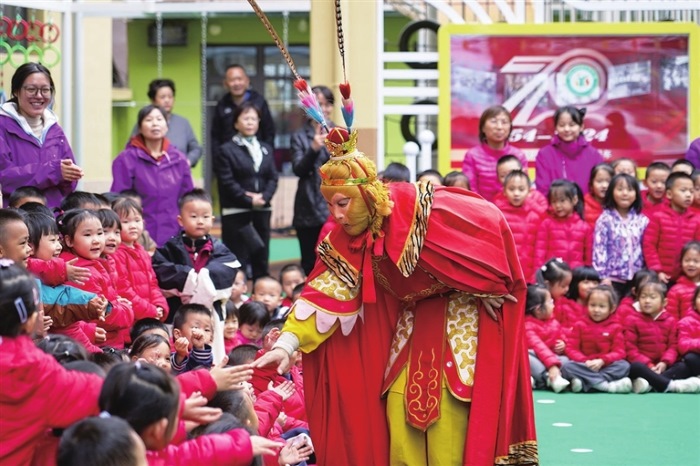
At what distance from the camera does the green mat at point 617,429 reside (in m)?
6.40

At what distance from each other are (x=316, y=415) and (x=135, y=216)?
198cm

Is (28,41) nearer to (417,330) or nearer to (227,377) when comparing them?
(417,330)

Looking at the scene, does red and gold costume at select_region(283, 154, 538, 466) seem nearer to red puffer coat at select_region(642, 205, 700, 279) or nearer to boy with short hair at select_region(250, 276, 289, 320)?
boy with short hair at select_region(250, 276, 289, 320)

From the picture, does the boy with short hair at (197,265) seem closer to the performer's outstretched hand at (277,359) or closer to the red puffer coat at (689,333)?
the performer's outstretched hand at (277,359)

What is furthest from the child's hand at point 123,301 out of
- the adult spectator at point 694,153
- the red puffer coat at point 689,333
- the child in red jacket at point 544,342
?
the adult spectator at point 694,153

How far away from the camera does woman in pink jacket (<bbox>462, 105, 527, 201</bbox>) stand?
29.9ft

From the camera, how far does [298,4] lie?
10078 mm

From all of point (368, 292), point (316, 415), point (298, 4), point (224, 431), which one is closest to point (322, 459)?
point (316, 415)

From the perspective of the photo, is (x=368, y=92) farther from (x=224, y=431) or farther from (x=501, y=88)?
(x=224, y=431)

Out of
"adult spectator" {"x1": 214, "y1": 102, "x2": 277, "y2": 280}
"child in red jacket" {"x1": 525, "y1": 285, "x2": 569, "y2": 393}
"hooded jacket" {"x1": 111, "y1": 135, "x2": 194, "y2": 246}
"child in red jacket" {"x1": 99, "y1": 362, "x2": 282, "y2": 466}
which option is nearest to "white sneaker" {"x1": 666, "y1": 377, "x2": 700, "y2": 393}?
"child in red jacket" {"x1": 525, "y1": 285, "x2": 569, "y2": 393}

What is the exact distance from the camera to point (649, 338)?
8.34 meters

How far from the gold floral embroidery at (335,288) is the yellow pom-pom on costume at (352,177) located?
0.83ft

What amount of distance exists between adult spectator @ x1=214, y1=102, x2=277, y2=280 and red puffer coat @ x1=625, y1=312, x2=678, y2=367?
8.09ft

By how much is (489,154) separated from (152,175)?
2.36 metres
